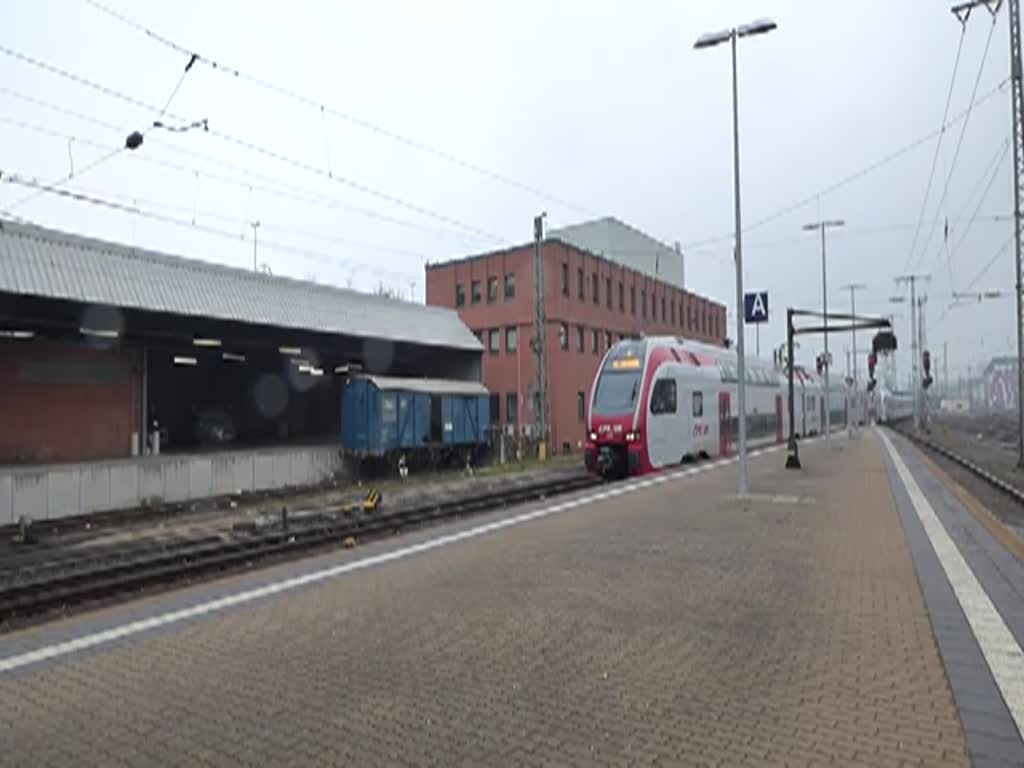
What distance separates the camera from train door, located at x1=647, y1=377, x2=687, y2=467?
21.0 metres

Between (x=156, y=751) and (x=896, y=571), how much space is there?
7.82 meters

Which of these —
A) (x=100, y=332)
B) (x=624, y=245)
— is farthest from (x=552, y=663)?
(x=624, y=245)

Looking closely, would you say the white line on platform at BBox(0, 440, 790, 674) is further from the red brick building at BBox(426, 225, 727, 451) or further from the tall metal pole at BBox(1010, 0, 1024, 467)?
the red brick building at BBox(426, 225, 727, 451)

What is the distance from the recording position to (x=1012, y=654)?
5703 mm

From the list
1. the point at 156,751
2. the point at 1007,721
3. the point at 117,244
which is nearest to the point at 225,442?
the point at 117,244

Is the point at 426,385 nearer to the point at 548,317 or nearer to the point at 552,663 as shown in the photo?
the point at 548,317

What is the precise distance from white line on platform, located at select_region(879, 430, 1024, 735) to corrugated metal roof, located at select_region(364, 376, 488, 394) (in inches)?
774

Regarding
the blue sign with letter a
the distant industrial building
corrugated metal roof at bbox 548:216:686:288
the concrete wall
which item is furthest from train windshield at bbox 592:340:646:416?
corrugated metal roof at bbox 548:216:686:288

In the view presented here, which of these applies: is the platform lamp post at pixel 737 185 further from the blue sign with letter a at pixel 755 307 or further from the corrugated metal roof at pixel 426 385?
the corrugated metal roof at pixel 426 385

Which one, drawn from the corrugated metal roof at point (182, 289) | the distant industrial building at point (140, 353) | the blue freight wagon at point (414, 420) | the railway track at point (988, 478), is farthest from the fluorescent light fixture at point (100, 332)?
the railway track at point (988, 478)

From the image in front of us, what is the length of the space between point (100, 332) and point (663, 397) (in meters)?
16.6

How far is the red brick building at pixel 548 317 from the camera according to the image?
121 ft

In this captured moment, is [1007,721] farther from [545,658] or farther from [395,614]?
[395,614]

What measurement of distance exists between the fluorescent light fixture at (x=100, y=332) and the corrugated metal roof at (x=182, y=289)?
190 centimetres
